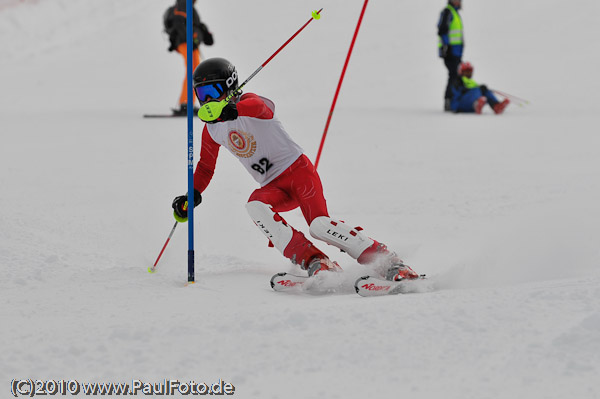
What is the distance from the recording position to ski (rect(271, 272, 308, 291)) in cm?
354

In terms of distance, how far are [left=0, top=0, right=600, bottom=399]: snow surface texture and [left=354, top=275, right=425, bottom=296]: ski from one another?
0.14 meters

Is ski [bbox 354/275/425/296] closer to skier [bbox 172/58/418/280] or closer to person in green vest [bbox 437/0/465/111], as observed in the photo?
skier [bbox 172/58/418/280]

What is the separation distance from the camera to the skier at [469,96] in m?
10.4

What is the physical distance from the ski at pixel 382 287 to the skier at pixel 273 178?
0.21 m

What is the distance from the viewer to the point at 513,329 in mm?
2488

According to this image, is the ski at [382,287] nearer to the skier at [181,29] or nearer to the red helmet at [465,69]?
→ the skier at [181,29]

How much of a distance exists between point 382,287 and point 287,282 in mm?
511

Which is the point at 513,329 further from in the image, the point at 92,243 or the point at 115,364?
the point at 92,243

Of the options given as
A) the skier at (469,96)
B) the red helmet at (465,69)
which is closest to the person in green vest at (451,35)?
the red helmet at (465,69)

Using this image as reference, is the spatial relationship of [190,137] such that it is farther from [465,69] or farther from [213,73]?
[465,69]

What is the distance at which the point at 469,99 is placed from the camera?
10.6 m

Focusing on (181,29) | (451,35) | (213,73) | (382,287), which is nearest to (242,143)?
(213,73)

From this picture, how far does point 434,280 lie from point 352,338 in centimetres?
101

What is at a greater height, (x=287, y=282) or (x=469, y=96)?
(x=469, y=96)
